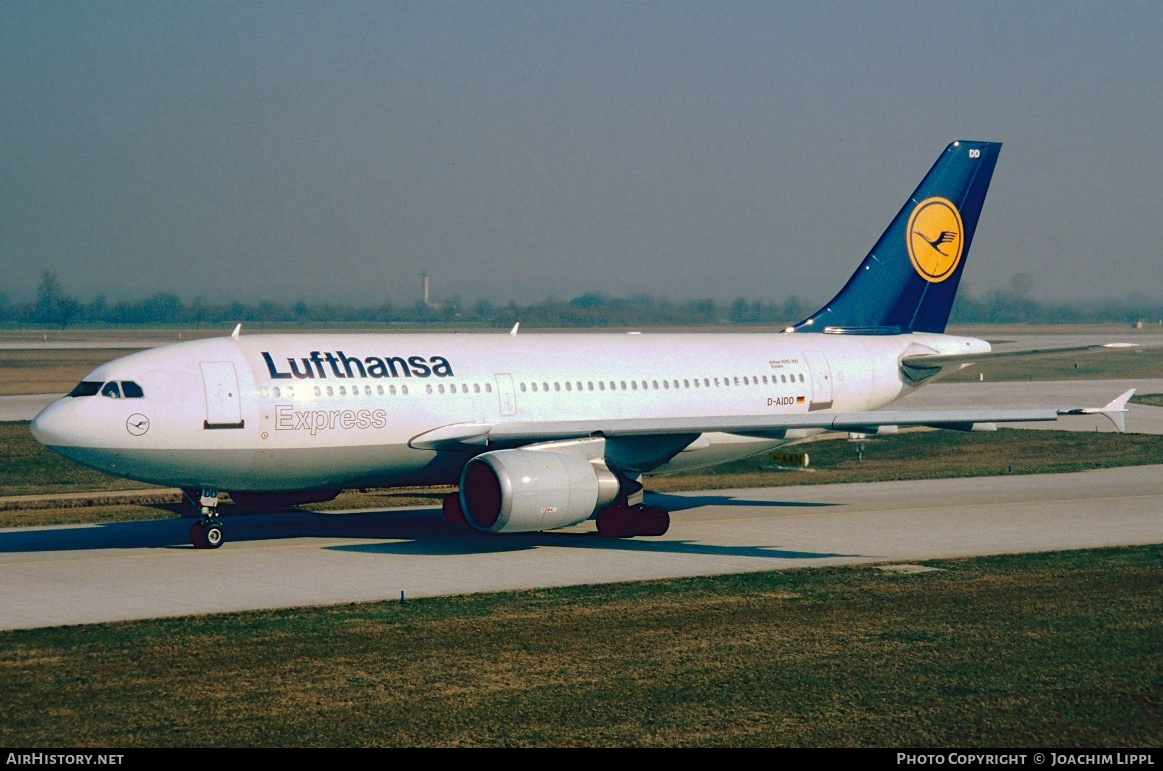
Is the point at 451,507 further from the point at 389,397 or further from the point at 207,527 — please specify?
the point at 207,527

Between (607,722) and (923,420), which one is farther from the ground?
(923,420)

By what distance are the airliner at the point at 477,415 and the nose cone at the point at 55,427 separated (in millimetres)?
42

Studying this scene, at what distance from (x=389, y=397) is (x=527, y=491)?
4053 mm

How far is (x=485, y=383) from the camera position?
98.9 feet

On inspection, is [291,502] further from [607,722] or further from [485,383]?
[607,722]

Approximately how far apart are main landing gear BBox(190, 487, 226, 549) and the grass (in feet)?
23.8

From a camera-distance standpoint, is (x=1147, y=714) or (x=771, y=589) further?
(x=771, y=589)

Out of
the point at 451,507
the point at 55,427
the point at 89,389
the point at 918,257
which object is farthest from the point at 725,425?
the point at 55,427

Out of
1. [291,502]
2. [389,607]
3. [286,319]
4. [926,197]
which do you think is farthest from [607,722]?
[286,319]

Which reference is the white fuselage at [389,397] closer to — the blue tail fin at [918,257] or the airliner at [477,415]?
the airliner at [477,415]

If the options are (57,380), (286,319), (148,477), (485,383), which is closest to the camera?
(148,477)

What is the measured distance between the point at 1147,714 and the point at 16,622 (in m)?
16.1

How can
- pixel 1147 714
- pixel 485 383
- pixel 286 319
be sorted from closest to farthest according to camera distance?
pixel 1147 714 → pixel 485 383 → pixel 286 319

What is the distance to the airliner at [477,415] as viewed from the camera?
26.6 meters
